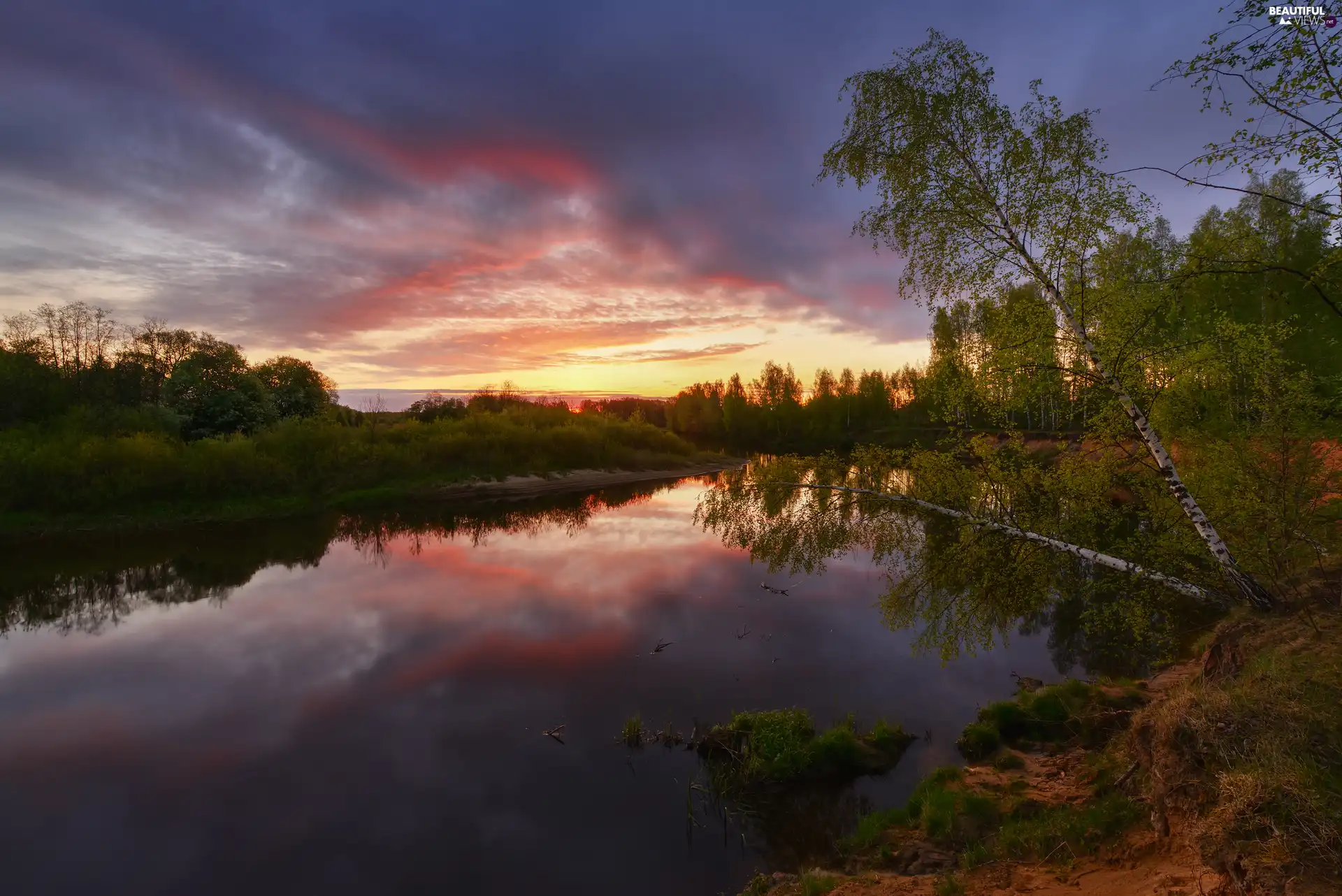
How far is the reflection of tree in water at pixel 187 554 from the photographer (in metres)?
22.3

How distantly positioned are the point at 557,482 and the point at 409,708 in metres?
44.5

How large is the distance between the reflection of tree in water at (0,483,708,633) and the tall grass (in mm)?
3453

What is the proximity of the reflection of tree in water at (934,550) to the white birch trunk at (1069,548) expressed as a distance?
24cm

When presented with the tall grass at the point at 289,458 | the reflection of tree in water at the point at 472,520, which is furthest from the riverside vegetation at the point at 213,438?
the reflection of tree in water at the point at 472,520

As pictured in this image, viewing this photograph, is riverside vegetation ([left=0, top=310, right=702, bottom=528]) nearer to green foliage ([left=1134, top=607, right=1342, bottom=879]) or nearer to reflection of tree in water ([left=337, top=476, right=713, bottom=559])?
reflection of tree in water ([left=337, top=476, right=713, bottom=559])

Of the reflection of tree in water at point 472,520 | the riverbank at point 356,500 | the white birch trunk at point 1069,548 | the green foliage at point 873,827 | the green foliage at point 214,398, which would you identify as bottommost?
the green foliage at point 873,827

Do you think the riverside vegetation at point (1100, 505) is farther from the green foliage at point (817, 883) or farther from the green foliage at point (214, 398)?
the green foliage at point (214, 398)

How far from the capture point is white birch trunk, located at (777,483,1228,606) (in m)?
8.12

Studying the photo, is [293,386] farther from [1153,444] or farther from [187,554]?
[1153,444]

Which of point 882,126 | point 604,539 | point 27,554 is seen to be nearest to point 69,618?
point 27,554

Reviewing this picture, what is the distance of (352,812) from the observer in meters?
10.6

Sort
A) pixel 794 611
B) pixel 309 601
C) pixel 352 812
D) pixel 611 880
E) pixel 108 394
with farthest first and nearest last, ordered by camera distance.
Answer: pixel 108 394 → pixel 309 601 → pixel 794 611 → pixel 352 812 → pixel 611 880

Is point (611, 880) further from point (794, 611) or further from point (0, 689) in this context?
point (0, 689)

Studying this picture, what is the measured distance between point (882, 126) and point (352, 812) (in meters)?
Result: 16.3
